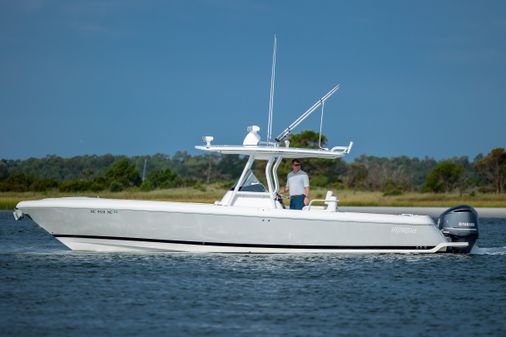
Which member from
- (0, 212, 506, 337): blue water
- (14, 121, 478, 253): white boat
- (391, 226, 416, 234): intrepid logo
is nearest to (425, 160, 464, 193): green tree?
(0, 212, 506, 337): blue water

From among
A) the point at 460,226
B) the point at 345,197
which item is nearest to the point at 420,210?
the point at 345,197

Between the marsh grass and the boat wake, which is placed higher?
the marsh grass

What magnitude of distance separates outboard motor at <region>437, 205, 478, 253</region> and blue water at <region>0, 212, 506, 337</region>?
47cm

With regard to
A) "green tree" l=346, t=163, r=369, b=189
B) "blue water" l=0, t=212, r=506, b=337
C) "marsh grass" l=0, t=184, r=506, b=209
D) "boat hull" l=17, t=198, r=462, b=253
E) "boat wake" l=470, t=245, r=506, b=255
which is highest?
"green tree" l=346, t=163, r=369, b=189

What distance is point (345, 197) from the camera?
57000mm

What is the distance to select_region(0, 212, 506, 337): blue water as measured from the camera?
13.9m

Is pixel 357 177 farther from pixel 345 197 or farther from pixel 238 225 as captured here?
pixel 238 225

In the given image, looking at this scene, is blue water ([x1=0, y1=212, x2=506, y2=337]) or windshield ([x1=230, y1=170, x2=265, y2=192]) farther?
windshield ([x1=230, y1=170, x2=265, y2=192])

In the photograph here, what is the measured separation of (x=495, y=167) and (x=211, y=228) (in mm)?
57433

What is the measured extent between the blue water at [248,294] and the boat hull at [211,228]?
29 centimetres

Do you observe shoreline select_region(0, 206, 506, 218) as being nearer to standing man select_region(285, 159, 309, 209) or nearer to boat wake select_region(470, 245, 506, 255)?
boat wake select_region(470, 245, 506, 255)

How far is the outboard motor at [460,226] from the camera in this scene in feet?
69.4

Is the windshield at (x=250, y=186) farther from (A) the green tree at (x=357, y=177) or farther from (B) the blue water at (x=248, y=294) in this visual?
(A) the green tree at (x=357, y=177)

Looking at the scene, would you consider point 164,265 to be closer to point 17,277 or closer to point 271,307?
point 17,277
